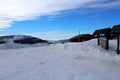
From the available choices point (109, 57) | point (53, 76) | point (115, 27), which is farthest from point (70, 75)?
point (115, 27)

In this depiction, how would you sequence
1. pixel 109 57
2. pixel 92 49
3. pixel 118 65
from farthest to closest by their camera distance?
pixel 92 49, pixel 109 57, pixel 118 65

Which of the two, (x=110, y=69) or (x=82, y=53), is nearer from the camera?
(x=110, y=69)

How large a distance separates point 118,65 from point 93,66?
1295 mm

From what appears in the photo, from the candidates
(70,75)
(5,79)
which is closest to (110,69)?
(70,75)

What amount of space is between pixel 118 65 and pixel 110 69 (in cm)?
105

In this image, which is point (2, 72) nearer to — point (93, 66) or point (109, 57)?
point (93, 66)

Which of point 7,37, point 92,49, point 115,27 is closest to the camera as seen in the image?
point 115,27

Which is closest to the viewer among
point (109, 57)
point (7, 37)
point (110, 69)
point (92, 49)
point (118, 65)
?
point (110, 69)

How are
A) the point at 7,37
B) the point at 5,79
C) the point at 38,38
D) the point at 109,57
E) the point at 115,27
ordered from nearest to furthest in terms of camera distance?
the point at 5,79, the point at 109,57, the point at 115,27, the point at 7,37, the point at 38,38

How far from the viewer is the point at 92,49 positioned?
17.1 metres

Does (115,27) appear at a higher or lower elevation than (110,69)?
higher

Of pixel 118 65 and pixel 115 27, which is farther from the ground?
pixel 115 27

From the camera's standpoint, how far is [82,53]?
17484 millimetres

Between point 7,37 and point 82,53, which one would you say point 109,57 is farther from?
point 7,37
